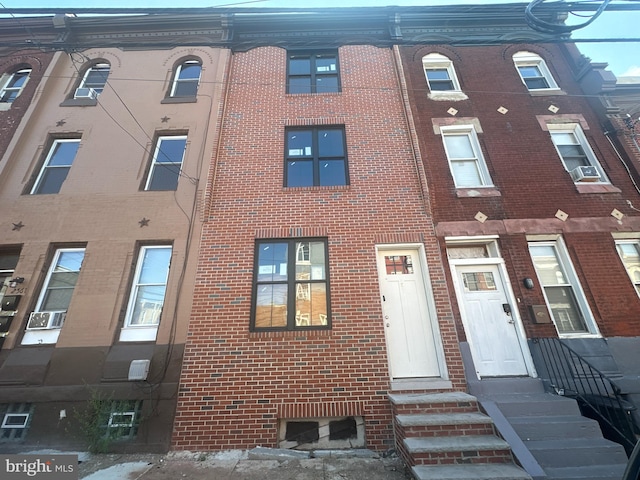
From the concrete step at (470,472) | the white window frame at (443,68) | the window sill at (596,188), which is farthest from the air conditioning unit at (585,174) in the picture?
the concrete step at (470,472)

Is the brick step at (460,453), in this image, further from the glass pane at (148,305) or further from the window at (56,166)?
the window at (56,166)

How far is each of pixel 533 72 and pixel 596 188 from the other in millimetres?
4454

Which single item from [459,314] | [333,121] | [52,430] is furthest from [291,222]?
[52,430]

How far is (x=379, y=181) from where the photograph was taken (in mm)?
6609

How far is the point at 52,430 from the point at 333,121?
27.0ft

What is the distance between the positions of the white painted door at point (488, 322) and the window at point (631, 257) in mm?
2806

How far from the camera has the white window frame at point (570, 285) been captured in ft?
18.6

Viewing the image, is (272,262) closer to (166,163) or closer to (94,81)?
(166,163)

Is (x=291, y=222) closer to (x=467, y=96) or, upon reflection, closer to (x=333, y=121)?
(x=333, y=121)

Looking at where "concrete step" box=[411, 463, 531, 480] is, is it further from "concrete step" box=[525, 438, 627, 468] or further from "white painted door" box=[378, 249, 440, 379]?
"white painted door" box=[378, 249, 440, 379]

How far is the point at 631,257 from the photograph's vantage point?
629 cm

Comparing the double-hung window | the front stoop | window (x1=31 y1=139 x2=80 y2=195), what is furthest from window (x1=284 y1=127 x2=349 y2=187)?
window (x1=31 y1=139 x2=80 y2=195)

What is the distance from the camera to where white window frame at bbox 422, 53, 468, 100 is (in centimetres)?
806

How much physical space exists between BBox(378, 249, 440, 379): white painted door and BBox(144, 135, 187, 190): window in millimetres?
5152
